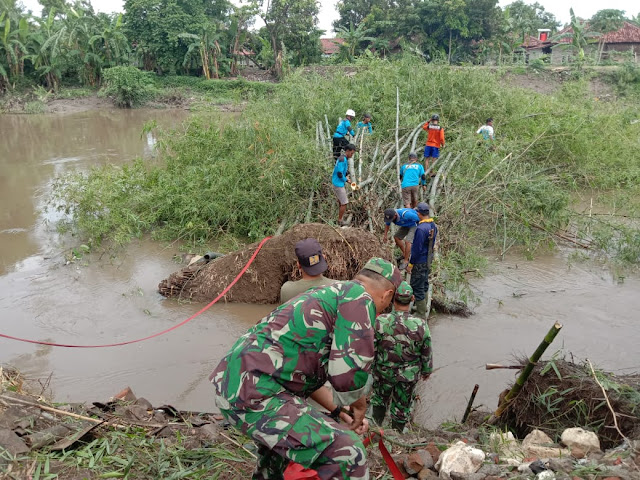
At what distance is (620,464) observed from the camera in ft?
9.34

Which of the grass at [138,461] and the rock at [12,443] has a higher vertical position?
the rock at [12,443]

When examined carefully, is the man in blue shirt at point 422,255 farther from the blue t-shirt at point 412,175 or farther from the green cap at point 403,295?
the blue t-shirt at point 412,175

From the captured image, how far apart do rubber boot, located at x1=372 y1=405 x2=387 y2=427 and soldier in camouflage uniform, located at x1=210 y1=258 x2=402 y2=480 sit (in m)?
1.91

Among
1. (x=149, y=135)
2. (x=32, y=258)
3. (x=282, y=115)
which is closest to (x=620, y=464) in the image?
(x=32, y=258)

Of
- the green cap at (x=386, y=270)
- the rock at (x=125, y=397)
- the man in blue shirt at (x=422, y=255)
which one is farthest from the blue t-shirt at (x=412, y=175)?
the green cap at (x=386, y=270)

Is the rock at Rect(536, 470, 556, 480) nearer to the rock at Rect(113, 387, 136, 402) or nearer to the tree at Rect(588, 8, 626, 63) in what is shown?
the rock at Rect(113, 387, 136, 402)

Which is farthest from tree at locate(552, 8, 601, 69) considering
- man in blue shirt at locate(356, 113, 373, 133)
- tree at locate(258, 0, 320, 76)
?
man in blue shirt at locate(356, 113, 373, 133)

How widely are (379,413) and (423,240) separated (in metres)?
2.24

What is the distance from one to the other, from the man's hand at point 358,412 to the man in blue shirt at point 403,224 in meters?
4.31

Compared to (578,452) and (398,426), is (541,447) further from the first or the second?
(398,426)

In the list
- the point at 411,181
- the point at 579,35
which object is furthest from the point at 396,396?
the point at 579,35

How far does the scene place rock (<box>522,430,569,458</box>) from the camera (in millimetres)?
3178

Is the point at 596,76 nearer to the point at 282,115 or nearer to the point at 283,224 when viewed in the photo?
the point at 282,115

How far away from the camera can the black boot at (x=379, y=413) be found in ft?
13.3
